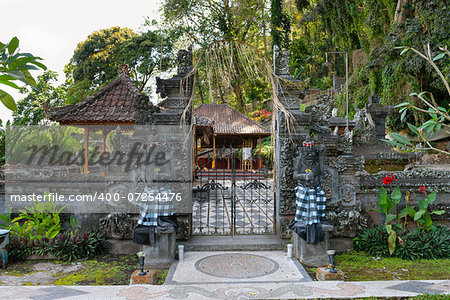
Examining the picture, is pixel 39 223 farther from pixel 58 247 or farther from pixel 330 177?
pixel 330 177

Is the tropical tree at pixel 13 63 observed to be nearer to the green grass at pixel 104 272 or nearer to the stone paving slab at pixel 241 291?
the stone paving slab at pixel 241 291

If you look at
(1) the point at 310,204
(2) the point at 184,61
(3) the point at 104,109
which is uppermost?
(2) the point at 184,61

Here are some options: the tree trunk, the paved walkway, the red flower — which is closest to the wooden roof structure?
the tree trunk

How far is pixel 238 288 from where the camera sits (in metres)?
4.21

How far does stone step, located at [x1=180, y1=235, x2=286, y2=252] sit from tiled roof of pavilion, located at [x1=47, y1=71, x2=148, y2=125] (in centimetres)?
510

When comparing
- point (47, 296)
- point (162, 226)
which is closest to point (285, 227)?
point (162, 226)

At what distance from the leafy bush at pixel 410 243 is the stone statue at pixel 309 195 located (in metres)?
1.22

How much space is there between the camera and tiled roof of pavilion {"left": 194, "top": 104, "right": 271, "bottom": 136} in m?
18.1

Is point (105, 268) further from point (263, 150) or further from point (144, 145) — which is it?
point (263, 150)

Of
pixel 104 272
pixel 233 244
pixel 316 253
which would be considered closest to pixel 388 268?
pixel 316 253

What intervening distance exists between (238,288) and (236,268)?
81 centimetres

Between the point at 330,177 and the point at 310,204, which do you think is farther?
the point at 330,177

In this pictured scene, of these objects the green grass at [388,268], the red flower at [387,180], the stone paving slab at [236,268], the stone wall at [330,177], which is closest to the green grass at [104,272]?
the stone paving slab at [236,268]

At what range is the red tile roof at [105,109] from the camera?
9750mm
